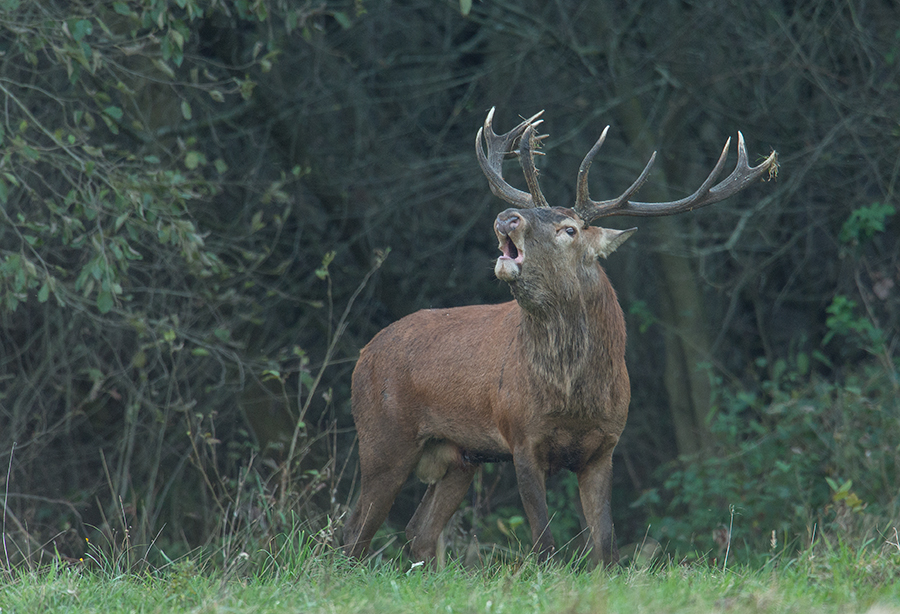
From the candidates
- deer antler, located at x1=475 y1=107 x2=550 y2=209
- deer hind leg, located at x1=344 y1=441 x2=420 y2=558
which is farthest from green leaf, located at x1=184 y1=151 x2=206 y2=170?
deer hind leg, located at x1=344 y1=441 x2=420 y2=558

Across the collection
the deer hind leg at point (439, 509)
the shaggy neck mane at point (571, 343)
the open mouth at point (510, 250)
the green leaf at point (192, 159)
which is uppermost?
the green leaf at point (192, 159)

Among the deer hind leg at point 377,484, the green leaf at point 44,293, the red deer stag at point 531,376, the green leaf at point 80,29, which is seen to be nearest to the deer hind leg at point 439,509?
the red deer stag at point 531,376

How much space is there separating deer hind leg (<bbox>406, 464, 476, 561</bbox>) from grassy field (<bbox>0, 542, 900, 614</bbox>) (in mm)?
1537

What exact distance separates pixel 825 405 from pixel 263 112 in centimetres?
487

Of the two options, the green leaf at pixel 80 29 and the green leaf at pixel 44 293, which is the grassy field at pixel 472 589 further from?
the green leaf at pixel 80 29

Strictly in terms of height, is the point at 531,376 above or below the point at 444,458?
above

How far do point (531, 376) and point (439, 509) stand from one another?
124 cm

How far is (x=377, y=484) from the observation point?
5.67m

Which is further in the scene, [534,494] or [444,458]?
[444,458]

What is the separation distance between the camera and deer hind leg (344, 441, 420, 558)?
5645mm

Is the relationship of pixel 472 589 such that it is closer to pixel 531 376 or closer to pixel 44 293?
pixel 531 376

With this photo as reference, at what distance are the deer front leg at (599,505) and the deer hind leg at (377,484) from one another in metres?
1.00

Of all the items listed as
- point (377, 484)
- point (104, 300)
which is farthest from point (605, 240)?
point (104, 300)

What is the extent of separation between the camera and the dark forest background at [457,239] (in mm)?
7879
